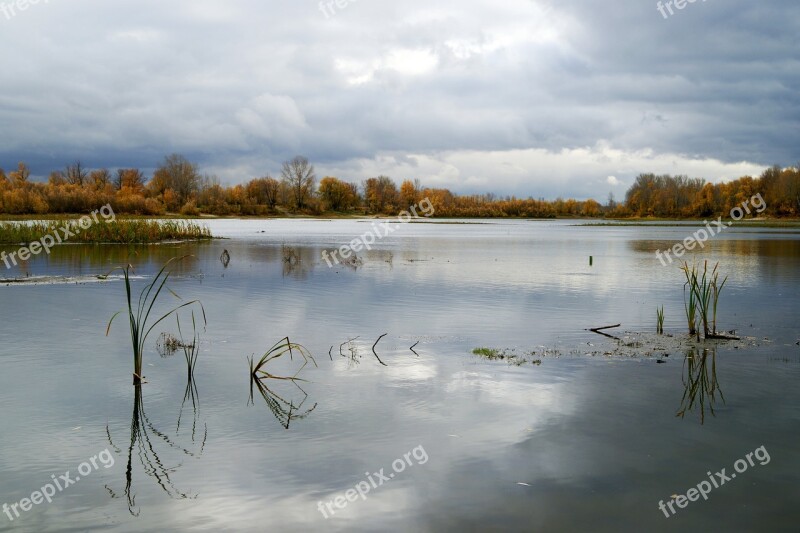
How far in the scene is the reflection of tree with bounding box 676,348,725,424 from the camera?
Result: 30.6 ft

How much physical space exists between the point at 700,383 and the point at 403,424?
194 inches

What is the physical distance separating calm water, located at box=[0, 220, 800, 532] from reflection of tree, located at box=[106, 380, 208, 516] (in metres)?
0.03

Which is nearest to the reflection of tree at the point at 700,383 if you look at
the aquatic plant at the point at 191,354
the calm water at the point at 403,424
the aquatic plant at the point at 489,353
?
the calm water at the point at 403,424

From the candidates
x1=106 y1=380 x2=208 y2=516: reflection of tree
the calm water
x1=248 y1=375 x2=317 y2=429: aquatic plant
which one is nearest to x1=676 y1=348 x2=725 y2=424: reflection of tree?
the calm water

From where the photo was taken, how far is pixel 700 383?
34.1 ft

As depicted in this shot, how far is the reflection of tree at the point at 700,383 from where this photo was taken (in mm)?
9328

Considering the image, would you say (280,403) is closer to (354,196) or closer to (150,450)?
(150,450)

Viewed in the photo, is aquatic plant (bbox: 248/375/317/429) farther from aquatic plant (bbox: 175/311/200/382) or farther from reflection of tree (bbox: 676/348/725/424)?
reflection of tree (bbox: 676/348/725/424)

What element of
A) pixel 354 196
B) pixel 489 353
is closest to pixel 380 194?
pixel 354 196

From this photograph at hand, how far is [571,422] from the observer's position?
8617 millimetres

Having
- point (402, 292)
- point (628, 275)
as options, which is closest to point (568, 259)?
point (628, 275)

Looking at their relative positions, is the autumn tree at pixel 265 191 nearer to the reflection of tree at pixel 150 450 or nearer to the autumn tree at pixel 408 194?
the autumn tree at pixel 408 194

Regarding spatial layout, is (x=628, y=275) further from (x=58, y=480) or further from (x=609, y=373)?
(x=58, y=480)

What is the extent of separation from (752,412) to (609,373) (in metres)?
2.35
